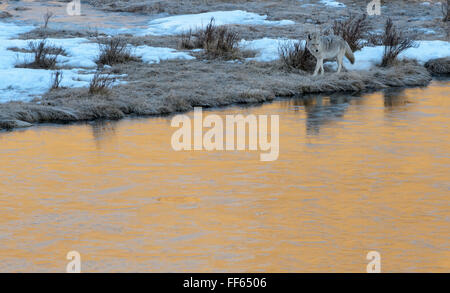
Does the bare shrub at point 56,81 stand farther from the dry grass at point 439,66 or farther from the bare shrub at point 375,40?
the bare shrub at point 375,40

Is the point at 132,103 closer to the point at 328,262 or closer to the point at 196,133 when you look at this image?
the point at 196,133

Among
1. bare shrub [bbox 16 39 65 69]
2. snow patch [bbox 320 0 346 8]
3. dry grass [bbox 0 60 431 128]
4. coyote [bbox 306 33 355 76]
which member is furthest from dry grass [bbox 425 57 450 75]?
snow patch [bbox 320 0 346 8]

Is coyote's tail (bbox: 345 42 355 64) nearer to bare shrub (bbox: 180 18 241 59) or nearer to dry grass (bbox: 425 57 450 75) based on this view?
dry grass (bbox: 425 57 450 75)

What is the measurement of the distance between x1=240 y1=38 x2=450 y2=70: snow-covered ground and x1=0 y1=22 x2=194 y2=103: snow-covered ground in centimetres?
221

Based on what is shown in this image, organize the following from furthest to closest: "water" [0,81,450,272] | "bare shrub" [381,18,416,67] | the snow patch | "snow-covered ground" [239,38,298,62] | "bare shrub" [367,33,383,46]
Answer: the snow patch → "bare shrub" [367,33,383,46] → "snow-covered ground" [239,38,298,62] → "bare shrub" [381,18,416,67] → "water" [0,81,450,272]

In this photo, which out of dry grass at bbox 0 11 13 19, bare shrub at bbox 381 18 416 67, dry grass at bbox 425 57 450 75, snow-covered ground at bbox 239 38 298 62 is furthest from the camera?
dry grass at bbox 0 11 13 19

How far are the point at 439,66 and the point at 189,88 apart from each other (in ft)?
26.7

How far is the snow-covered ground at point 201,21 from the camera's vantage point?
2986cm

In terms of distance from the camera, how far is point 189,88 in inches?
694

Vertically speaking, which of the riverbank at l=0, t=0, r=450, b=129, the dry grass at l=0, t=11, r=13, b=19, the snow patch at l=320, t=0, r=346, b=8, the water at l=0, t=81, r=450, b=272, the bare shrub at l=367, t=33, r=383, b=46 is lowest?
the water at l=0, t=81, r=450, b=272

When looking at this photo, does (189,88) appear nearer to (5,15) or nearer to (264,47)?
(264,47)

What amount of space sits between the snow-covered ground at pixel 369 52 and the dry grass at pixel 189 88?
2.28 feet

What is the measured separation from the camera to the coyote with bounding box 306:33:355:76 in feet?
63.1
